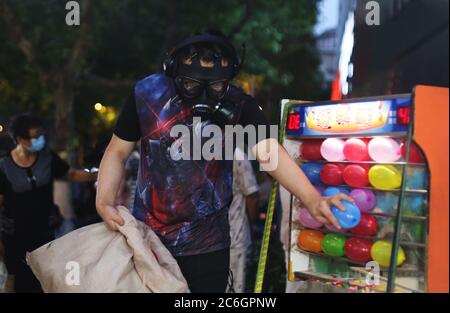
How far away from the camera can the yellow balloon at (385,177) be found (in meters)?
3.39

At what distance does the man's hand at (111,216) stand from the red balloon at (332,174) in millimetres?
1634

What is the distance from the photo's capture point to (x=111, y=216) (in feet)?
8.63

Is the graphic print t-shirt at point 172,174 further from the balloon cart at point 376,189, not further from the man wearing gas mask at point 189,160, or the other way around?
the balloon cart at point 376,189

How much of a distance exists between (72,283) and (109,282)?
0.16 meters

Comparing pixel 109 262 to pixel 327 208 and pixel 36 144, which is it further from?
pixel 36 144

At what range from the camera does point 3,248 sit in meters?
4.66

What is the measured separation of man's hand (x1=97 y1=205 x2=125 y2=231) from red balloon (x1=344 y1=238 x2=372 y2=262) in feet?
5.26

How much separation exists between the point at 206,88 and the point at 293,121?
1.39 metres

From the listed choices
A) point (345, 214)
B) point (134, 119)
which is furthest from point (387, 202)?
point (134, 119)

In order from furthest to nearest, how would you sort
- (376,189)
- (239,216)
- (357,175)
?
(239,216) < (357,175) < (376,189)

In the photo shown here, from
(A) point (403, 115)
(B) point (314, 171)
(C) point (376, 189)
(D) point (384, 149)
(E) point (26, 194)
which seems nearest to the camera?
(A) point (403, 115)

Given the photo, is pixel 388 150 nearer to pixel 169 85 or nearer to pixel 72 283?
pixel 169 85

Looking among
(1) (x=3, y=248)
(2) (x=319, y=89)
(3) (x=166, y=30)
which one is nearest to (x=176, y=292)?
(1) (x=3, y=248)

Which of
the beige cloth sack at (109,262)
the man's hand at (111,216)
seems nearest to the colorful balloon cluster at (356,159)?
the beige cloth sack at (109,262)
